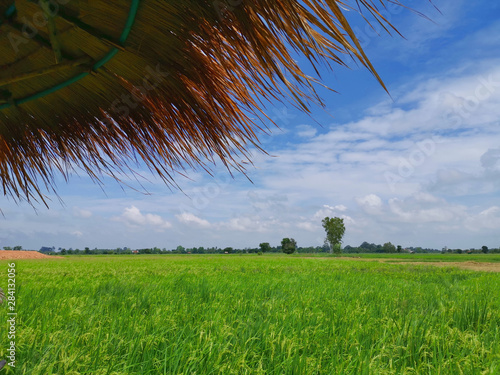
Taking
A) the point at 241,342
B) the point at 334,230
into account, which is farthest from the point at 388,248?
the point at 241,342

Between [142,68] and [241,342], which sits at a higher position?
[142,68]

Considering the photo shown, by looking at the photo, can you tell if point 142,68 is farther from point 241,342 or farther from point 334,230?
point 334,230

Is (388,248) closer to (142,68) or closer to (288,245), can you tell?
(288,245)

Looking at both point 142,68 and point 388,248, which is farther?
point 388,248

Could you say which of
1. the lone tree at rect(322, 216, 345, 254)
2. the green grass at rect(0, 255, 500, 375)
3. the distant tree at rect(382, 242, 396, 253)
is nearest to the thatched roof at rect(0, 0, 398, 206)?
the green grass at rect(0, 255, 500, 375)

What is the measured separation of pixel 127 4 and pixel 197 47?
0.98 feet

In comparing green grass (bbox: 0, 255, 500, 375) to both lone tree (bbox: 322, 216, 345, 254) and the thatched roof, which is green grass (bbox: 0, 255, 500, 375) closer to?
the thatched roof

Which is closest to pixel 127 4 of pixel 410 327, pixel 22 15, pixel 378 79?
pixel 22 15

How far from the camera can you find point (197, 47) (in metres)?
1.35

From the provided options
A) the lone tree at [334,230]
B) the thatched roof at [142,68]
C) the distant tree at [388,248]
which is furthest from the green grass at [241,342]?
the distant tree at [388,248]

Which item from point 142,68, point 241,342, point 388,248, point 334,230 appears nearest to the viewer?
point 142,68

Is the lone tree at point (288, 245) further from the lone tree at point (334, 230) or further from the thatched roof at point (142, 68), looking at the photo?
the thatched roof at point (142, 68)

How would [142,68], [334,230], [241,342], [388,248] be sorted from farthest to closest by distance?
[388,248], [334,230], [241,342], [142,68]

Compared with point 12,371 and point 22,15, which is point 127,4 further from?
point 12,371
